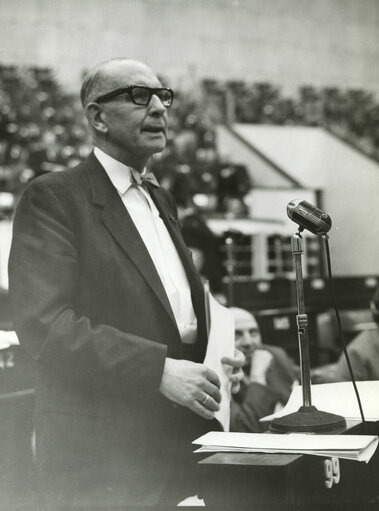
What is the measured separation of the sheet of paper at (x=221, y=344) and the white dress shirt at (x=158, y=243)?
0.05 metres

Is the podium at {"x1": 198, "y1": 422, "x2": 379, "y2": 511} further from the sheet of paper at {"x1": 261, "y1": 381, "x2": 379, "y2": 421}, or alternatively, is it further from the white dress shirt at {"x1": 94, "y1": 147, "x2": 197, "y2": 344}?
the white dress shirt at {"x1": 94, "y1": 147, "x2": 197, "y2": 344}

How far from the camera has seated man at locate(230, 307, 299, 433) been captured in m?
2.67

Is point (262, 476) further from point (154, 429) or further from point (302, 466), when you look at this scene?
point (154, 429)

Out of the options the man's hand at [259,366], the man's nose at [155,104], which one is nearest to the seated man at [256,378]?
the man's hand at [259,366]

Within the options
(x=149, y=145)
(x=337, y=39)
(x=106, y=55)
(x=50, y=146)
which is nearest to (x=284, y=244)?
(x=337, y=39)

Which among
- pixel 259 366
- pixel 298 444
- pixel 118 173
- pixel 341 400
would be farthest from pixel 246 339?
pixel 298 444

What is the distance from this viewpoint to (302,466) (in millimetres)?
955

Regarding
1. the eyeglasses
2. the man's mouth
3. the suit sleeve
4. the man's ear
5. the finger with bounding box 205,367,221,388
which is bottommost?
the finger with bounding box 205,367,221,388

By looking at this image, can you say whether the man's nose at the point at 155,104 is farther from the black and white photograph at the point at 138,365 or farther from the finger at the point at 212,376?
the finger at the point at 212,376

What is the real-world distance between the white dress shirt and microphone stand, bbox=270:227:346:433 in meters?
0.24

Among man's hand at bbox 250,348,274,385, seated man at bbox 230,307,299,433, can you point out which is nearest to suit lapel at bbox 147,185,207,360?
seated man at bbox 230,307,299,433

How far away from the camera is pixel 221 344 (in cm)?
130

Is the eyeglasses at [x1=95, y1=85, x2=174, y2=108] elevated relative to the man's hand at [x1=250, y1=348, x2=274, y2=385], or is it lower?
elevated

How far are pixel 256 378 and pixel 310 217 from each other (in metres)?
2.25
